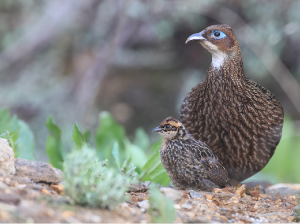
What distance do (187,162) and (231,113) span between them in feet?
2.37

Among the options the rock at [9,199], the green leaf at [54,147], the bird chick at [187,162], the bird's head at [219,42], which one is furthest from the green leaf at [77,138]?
the rock at [9,199]

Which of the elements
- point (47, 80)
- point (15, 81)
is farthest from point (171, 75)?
point (15, 81)

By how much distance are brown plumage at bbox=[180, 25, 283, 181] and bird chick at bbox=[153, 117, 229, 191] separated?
0.98 feet

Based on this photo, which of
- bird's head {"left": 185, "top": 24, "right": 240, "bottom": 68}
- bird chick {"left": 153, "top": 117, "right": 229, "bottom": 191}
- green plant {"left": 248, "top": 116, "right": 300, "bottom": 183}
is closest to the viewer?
bird chick {"left": 153, "top": 117, "right": 229, "bottom": 191}

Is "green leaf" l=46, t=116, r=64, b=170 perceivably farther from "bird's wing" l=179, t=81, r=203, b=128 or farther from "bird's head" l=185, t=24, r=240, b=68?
"bird's head" l=185, t=24, r=240, b=68

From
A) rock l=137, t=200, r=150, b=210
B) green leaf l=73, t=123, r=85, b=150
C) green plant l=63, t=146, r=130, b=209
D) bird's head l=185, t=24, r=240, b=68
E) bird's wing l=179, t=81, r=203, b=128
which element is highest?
bird's head l=185, t=24, r=240, b=68

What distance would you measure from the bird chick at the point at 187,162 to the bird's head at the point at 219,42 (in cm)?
90

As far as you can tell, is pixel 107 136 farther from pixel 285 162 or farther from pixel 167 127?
pixel 285 162

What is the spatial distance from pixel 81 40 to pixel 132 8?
1.77 m

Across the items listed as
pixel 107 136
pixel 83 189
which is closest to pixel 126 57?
pixel 107 136

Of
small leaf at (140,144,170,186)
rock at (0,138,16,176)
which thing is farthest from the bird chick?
rock at (0,138,16,176)

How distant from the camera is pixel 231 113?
12.3ft

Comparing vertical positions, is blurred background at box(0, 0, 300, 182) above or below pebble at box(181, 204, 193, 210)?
above

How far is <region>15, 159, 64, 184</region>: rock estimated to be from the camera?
2.80 m
